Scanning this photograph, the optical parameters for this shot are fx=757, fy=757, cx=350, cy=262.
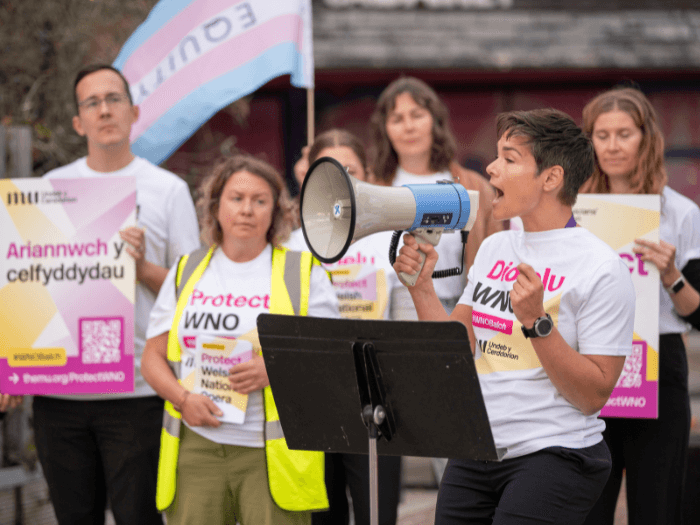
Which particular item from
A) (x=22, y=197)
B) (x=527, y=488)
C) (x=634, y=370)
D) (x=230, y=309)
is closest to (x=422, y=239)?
(x=527, y=488)

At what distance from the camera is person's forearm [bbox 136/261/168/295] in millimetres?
3570

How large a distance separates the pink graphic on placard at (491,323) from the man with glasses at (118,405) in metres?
1.71

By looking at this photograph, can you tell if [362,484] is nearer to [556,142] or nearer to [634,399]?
[634,399]

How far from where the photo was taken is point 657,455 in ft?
10.5

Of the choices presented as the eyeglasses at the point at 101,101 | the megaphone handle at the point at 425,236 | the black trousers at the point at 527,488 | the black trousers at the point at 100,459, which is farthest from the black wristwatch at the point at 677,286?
the eyeglasses at the point at 101,101

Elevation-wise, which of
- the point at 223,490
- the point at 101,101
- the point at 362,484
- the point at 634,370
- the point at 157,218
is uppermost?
the point at 101,101

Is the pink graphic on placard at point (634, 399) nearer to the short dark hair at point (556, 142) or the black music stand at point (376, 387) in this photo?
the short dark hair at point (556, 142)

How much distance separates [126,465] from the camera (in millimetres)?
3461

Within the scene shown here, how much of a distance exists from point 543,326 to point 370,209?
0.62 metres

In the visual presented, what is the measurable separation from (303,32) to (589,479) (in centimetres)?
308

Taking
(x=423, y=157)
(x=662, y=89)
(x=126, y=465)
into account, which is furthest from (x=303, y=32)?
(x=662, y=89)

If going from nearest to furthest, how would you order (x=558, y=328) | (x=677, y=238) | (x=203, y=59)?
(x=558, y=328)
(x=677, y=238)
(x=203, y=59)

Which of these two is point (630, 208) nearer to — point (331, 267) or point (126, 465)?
point (331, 267)

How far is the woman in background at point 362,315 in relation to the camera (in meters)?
3.51
